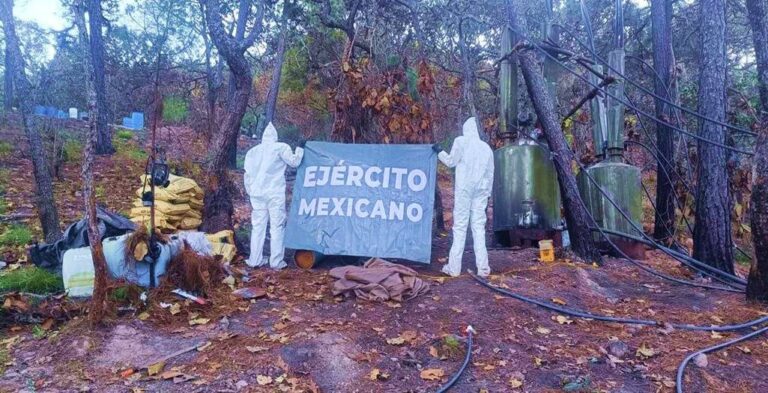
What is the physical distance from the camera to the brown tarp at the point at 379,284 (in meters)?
5.12

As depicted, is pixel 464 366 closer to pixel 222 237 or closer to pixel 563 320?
pixel 563 320

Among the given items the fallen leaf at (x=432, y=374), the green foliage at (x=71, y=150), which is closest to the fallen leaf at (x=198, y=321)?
the fallen leaf at (x=432, y=374)

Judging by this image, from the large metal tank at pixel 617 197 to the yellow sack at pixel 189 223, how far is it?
18.2 ft

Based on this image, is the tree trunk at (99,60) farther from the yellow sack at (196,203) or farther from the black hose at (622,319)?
the black hose at (622,319)

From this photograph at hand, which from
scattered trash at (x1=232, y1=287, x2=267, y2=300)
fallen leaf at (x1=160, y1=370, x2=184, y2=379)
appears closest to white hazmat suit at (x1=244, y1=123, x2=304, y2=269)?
scattered trash at (x1=232, y1=287, x2=267, y2=300)

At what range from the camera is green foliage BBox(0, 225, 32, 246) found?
7023 mm

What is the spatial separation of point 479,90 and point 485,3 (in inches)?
72.9

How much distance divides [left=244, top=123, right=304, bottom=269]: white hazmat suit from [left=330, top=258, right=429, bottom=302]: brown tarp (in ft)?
3.93

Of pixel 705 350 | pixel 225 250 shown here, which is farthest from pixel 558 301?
pixel 225 250

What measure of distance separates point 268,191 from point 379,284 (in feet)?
6.44

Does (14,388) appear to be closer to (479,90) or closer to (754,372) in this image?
(754,372)

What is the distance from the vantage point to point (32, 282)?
5273 mm

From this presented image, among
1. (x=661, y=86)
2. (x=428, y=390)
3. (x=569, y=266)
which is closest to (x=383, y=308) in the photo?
(x=428, y=390)

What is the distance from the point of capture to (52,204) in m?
6.68
